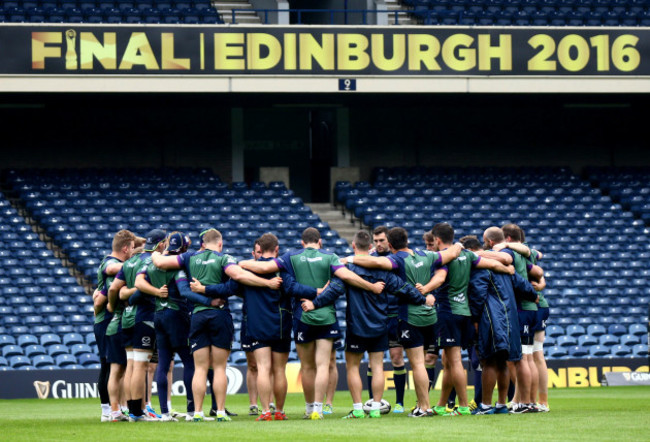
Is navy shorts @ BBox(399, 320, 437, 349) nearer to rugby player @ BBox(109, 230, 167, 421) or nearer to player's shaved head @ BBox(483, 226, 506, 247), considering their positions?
player's shaved head @ BBox(483, 226, 506, 247)

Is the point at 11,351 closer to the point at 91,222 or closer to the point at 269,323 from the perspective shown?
the point at 91,222

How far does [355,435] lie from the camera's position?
11.0 m

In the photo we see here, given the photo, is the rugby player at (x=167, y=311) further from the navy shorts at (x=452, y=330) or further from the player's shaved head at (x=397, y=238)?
the navy shorts at (x=452, y=330)

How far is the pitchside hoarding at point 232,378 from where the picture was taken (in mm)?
20781

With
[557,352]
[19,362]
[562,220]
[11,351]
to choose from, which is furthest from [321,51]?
[19,362]

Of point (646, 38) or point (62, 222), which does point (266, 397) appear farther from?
point (646, 38)

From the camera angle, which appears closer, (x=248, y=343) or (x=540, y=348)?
(x=248, y=343)

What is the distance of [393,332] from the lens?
14.6 metres

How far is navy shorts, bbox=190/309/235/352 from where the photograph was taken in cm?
Result: 1309

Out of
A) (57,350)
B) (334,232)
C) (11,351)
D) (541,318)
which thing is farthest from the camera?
(334,232)

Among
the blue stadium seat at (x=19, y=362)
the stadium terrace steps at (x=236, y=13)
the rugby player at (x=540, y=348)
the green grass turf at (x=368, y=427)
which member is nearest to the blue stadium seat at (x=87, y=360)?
the blue stadium seat at (x=19, y=362)

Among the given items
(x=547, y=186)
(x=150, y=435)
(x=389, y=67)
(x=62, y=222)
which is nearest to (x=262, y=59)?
(x=389, y=67)

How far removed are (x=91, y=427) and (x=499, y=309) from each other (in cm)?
460

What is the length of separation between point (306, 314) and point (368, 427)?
174cm
